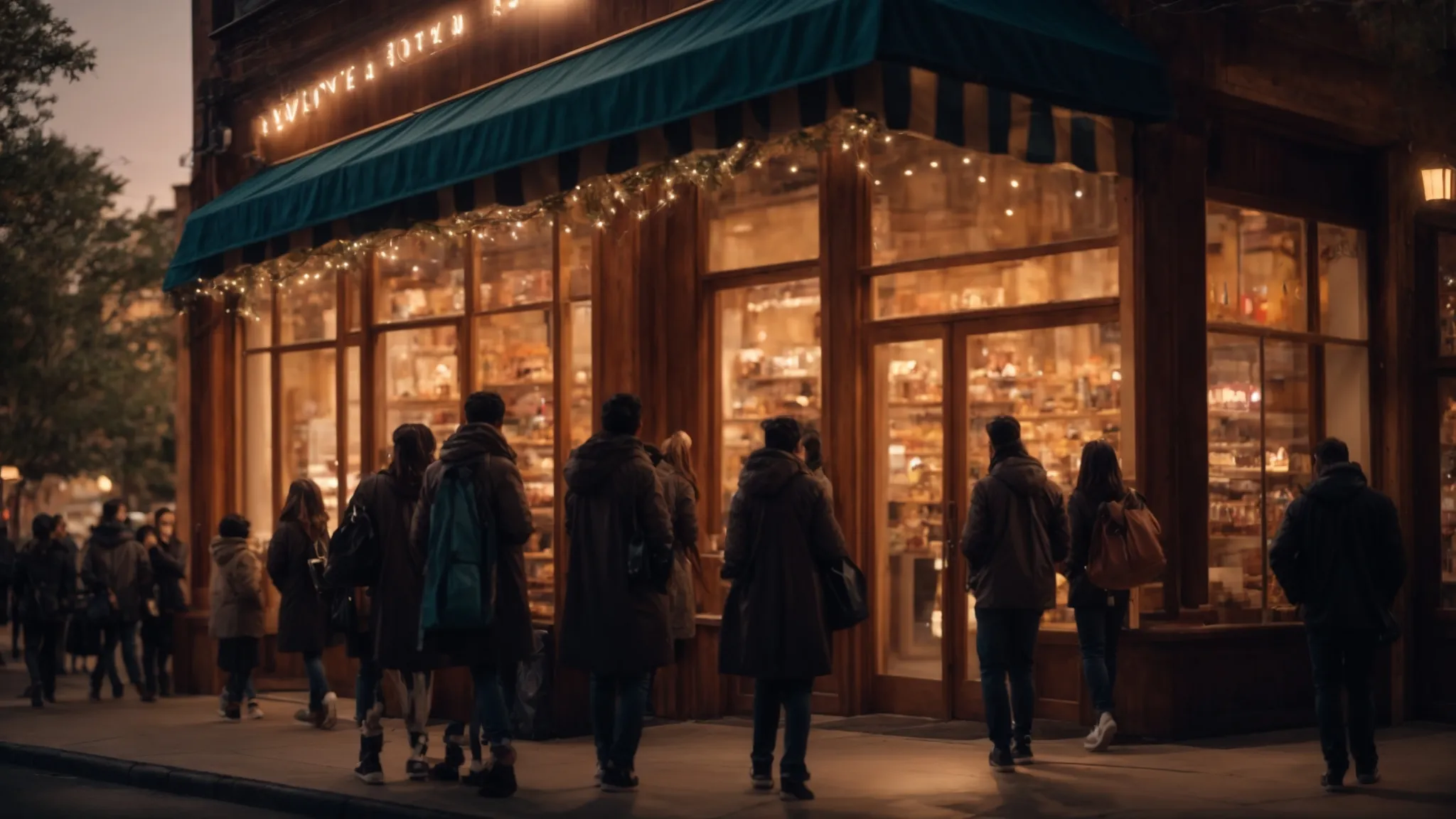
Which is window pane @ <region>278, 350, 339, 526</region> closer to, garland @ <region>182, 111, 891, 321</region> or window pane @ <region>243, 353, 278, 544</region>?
window pane @ <region>243, 353, 278, 544</region>

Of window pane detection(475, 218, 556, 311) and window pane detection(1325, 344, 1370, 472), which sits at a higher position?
window pane detection(475, 218, 556, 311)

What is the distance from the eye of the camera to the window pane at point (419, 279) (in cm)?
1598

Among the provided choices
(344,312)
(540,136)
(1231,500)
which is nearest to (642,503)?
(540,136)

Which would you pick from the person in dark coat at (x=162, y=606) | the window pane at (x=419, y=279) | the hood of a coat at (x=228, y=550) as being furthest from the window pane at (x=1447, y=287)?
the person in dark coat at (x=162, y=606)

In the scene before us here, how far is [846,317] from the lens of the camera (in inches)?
506

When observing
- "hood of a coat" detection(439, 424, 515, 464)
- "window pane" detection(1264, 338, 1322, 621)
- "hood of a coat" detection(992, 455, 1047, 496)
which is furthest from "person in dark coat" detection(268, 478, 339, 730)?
"window pane" detection(1264, 338, 1322, 621)

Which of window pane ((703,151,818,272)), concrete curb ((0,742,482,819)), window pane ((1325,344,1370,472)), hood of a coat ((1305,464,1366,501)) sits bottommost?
concrete curb ((0,742,482,819))

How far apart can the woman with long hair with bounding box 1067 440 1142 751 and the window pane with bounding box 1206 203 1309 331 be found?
5.24 ft

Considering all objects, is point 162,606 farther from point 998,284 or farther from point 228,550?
point 998,284

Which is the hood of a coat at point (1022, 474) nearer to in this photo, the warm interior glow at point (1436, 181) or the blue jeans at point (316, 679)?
the warm interior glow at point (1436, 181)

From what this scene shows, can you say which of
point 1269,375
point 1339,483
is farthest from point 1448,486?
point 1339,483

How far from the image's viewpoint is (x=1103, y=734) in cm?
1062

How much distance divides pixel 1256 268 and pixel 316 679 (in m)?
7.24

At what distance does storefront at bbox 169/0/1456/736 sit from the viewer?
10.7 m
